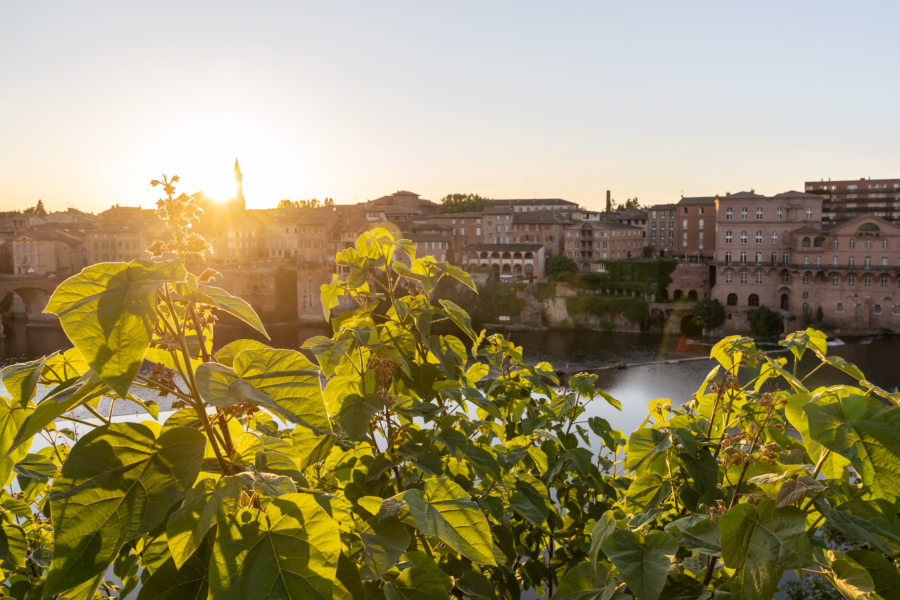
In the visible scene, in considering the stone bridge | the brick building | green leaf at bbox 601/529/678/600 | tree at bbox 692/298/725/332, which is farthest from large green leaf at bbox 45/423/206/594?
the brick building

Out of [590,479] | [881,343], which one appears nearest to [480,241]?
[881,343]

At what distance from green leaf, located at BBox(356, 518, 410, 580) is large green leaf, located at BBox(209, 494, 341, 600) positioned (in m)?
0.14

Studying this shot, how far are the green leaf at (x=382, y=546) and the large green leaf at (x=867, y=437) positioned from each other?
0.57m

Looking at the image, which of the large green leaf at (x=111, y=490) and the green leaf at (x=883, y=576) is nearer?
the large green leaf at (x=111, y=490)

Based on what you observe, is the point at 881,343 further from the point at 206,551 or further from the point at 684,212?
the point at 206,551

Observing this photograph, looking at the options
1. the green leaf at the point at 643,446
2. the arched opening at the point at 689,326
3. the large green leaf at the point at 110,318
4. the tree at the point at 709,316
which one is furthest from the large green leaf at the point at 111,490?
the arched opening at the point at 689,326


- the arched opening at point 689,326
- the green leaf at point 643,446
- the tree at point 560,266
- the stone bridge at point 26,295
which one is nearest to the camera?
the green leaf at point 643,446

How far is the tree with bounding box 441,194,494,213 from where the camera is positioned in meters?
49.7

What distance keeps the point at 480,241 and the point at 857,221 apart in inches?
825

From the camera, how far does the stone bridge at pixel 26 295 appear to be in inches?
1323

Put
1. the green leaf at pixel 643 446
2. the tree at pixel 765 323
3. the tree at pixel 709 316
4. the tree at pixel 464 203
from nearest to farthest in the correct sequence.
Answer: the green leaf at pixel 643 446 < the tree at pixel 765 323 < the tree at pixel 709 316 < the tree at pixel 464 203

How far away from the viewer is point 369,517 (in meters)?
0.99

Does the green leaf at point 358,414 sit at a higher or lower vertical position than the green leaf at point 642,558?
higher

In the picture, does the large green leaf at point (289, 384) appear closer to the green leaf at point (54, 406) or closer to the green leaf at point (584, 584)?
the green leaf at point (54, 406)
